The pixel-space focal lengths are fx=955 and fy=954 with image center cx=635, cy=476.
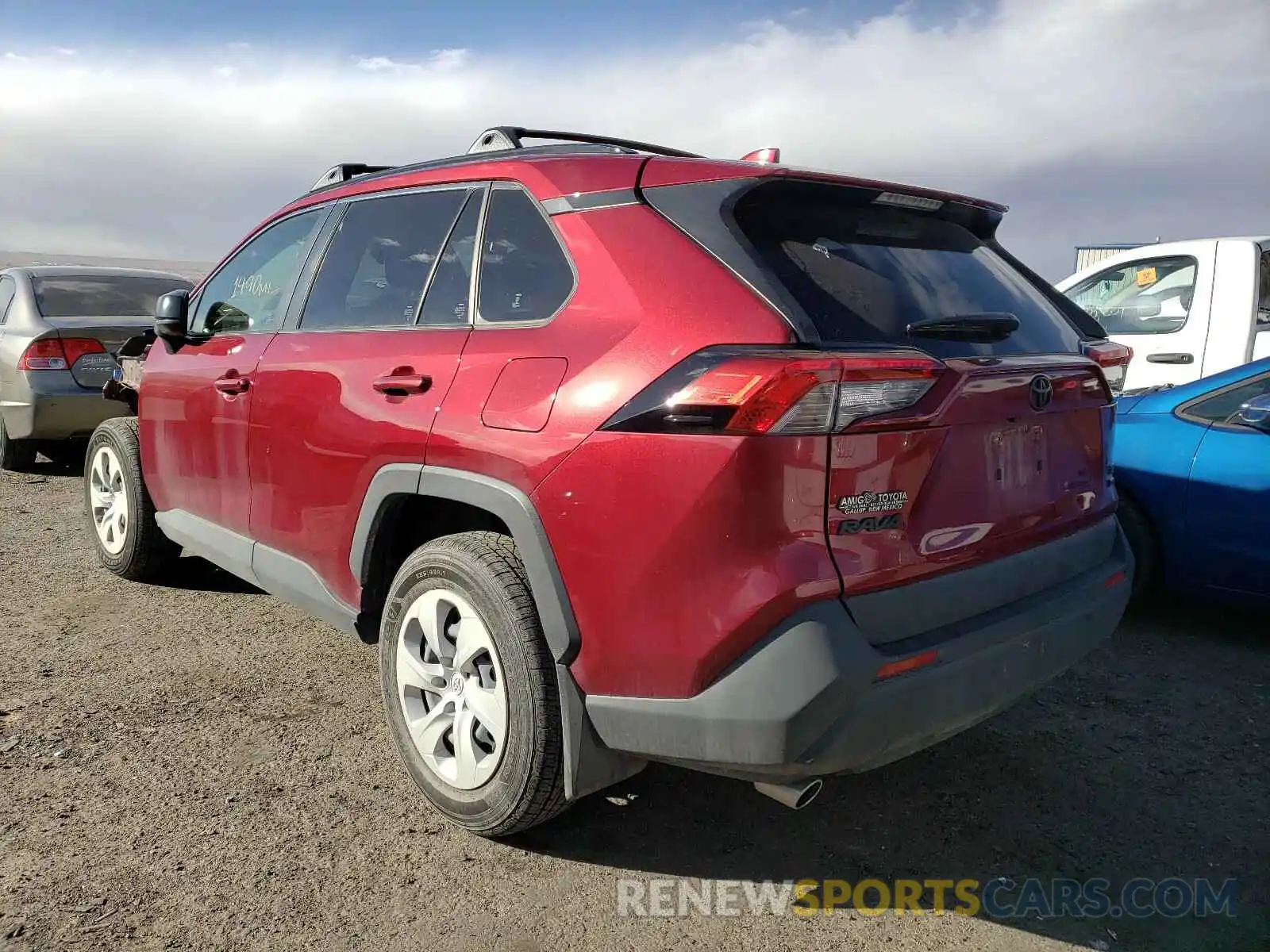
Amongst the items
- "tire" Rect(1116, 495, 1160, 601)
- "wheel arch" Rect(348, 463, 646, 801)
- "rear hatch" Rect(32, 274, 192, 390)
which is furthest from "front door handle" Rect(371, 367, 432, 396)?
"rear hatch" Rect(32, 274, 192, 390)

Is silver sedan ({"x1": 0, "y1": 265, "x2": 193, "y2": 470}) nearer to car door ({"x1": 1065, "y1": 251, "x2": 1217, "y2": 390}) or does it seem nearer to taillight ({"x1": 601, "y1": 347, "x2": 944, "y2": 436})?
taillight ({"x1": 601, "y1": 347, "x2": 944, "y2": 436})

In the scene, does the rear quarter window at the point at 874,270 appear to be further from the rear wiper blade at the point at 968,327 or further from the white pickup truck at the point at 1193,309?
the white pickup truck at the point at 1193,309

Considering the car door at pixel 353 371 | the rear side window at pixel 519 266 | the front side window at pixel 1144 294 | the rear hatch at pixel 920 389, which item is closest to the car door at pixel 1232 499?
the rear hatch at pixel 920 389

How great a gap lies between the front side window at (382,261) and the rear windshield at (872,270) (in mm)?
1088

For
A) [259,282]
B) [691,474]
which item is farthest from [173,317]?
[691,474]

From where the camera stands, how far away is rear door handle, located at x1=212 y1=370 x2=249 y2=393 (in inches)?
137

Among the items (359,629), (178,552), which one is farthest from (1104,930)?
(178,552)

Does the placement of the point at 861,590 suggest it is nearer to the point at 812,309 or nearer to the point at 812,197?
the point at 812,309

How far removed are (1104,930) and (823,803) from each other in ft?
2.61

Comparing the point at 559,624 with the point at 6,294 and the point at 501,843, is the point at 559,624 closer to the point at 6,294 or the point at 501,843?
the point at 501,843

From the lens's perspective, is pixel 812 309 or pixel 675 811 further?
pixel 675 811

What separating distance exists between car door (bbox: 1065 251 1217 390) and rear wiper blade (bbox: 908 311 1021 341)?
4330 millimetres

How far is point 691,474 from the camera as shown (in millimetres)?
1988

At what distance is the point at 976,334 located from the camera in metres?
2.33
